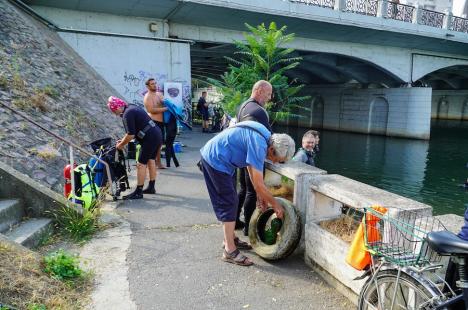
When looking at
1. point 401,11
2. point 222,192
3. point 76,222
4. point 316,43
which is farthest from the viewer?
point 401,11

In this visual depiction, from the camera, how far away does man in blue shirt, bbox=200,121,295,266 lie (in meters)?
3.44

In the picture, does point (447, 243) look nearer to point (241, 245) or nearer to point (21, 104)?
point (241, 245)

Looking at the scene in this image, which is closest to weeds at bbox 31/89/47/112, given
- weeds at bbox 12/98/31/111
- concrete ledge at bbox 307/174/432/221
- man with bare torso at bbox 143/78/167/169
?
weeds at bbox 12/98/31/111

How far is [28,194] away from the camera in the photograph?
4.51m

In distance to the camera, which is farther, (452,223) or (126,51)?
(126,51)

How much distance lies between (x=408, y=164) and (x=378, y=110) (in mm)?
12153

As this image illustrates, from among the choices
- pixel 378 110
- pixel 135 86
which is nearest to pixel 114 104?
pixel 135 86

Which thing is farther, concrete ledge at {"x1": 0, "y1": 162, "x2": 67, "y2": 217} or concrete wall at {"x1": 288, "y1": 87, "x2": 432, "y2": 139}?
concrete wall at {"x1": 288, "y1": 87, "x2": 432, "y2": 139}

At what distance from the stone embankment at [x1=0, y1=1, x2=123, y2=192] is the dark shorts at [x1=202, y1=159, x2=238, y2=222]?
3299 millimetres

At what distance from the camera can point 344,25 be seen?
61.9 ft

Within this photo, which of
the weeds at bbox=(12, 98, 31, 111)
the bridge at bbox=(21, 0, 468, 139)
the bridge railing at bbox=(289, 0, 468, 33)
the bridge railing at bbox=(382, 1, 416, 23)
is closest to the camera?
the weeds at bbox=(12, 98, 31, 111)

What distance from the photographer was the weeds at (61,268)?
3.32 meters

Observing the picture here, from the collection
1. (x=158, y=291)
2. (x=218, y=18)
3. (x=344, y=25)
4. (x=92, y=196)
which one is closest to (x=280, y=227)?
(x=158, y=291)

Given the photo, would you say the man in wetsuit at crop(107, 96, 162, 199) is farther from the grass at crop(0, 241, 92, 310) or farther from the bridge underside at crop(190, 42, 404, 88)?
the bridge underside at crop(190, 42, 404, 88)
